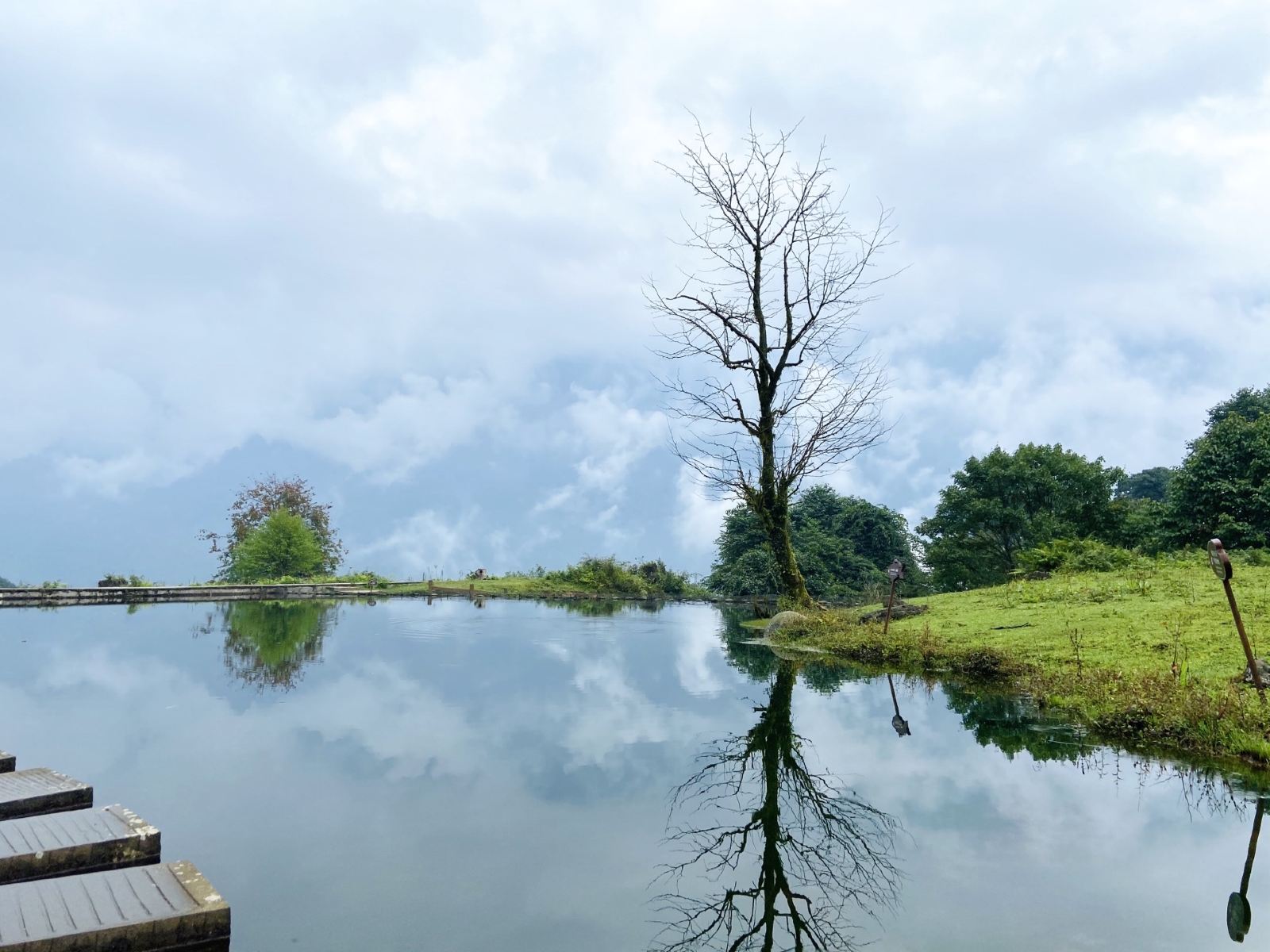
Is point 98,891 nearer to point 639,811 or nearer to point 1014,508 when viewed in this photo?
point 639,811

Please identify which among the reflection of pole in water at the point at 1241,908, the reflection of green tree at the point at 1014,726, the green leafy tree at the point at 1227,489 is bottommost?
the reflection of pole in water at the point at 1241,908

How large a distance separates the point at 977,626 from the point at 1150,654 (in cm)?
518

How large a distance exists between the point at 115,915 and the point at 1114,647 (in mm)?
12677

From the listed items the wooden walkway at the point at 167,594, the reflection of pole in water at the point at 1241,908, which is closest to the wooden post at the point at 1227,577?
the reflection of pole in water at the point at 1241,908

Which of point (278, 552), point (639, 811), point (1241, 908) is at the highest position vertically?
point (278, 552)

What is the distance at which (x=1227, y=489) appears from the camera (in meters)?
25.6

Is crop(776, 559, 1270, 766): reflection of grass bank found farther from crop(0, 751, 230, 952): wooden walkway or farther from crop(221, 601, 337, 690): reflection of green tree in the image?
crop(221, 601, 337, 690): reflection of green tree

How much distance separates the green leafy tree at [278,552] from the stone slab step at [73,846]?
38018 millimetres

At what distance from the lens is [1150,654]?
11469 millimetres

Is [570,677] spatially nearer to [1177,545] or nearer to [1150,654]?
[1150,654]

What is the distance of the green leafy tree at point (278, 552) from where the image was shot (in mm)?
41250

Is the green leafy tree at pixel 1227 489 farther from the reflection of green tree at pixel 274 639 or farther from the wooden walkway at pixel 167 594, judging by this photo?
the wooden walkway at pixel 167 594

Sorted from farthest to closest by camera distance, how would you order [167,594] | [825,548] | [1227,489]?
[825,548], [167,594], [1227,489]

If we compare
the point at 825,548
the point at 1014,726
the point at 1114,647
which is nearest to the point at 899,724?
the point at 1014,726
